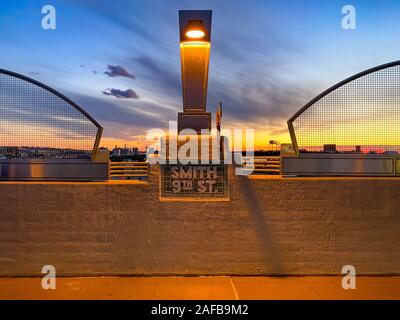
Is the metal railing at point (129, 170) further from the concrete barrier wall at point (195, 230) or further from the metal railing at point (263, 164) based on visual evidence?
the metal railing at point (263, 164)

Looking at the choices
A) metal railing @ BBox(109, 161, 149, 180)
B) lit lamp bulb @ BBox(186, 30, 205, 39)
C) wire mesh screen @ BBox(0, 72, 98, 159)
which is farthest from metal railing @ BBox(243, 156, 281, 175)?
wire mesh screen @ BBox(0, 72, 98, 159)

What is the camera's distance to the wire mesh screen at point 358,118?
6.48m

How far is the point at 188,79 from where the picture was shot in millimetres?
7465

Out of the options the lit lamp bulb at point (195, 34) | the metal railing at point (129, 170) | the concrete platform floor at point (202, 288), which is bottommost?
the concrete platform floor at point (202, 288)

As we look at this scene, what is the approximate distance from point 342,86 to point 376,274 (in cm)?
320

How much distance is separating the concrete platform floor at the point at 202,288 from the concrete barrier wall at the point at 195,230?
196mm

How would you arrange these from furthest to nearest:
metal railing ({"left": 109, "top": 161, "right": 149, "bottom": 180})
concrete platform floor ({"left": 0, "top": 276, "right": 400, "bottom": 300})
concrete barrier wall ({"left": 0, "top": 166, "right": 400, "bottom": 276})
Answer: metal railing ({"left": 109, "top": 161, "right": 149, "bottom": 180})
concrete barrier wall ({"left": 0, "top": 166, "right": 400, "bottom": 276})
concrete platform floor ({"left": 0, "top": 276, "right": 400, "bottom": 300})

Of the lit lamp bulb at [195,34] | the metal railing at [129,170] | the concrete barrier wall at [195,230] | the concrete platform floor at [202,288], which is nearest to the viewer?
the concrete platform floor at [202,288]

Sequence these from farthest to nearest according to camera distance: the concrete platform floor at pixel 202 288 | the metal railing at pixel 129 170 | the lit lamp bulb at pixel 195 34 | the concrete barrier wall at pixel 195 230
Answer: the lit lamp bulb at pixel 195 34
the metal railing at pixel 129 170
the concrete barrier wall at pixel 195 230
the concrete platform floor at pixel 202 288

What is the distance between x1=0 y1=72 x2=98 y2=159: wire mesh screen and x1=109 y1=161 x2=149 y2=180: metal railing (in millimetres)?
505

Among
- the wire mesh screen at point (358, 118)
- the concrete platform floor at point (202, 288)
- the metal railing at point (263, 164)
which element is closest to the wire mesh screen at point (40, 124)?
the concrete platform floor at point (202, 288)

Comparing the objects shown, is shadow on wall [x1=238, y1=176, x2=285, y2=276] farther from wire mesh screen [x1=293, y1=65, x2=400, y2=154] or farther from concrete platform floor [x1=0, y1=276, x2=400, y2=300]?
wire mesh screen [x1=293, y1=65, x2=400, y2=154]

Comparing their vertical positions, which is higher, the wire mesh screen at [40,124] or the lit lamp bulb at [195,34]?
the lit lamp bulb at [195,34]

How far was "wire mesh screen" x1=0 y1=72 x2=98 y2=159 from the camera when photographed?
21.2 ft
